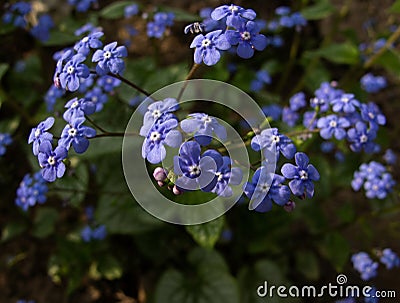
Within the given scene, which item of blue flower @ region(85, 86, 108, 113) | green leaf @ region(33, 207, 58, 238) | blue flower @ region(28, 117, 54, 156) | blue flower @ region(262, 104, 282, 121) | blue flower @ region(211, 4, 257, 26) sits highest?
blue flower @ region(211, 4, 257, 26)

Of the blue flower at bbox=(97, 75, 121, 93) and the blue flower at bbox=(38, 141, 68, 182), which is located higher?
the blue flower at bbox=(38, 141, 68, 182)

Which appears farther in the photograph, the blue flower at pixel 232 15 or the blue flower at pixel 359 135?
the blue flower at pixel 359 135

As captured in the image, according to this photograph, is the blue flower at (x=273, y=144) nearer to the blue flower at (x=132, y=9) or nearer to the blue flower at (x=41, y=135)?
the blue flower at (x=41, y=135)

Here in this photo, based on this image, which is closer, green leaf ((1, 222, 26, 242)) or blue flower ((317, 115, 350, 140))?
blue flower ((317, 115, 350, 140))

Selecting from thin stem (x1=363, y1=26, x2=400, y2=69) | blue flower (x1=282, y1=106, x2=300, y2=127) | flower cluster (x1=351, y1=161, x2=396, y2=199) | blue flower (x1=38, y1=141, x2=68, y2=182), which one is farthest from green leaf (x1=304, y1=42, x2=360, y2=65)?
blue flower (x1=38, y1=141, x2=68, y2=182)

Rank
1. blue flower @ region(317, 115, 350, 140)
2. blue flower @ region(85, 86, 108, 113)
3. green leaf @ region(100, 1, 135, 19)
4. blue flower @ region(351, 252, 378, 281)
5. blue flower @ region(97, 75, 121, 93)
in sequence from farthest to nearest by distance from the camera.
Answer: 1. green leaf @ region(100, 1, 135, 19)
2. blue flower @ region(351, 252, 378, 281)
3. blue flower @ region(97, 75, 121, 93)
4. blue flower @ region(85, 86, 108, 113)
5. blue flower @ region(317, 115, 350, 140)

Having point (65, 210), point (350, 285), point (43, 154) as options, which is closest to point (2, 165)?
point (65, 210)

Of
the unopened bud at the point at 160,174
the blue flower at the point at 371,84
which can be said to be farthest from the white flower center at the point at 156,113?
the blue flower at the point at 371,84

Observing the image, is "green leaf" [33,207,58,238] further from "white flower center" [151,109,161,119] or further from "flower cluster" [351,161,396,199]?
"flower cluster" [351,161,396,199]
